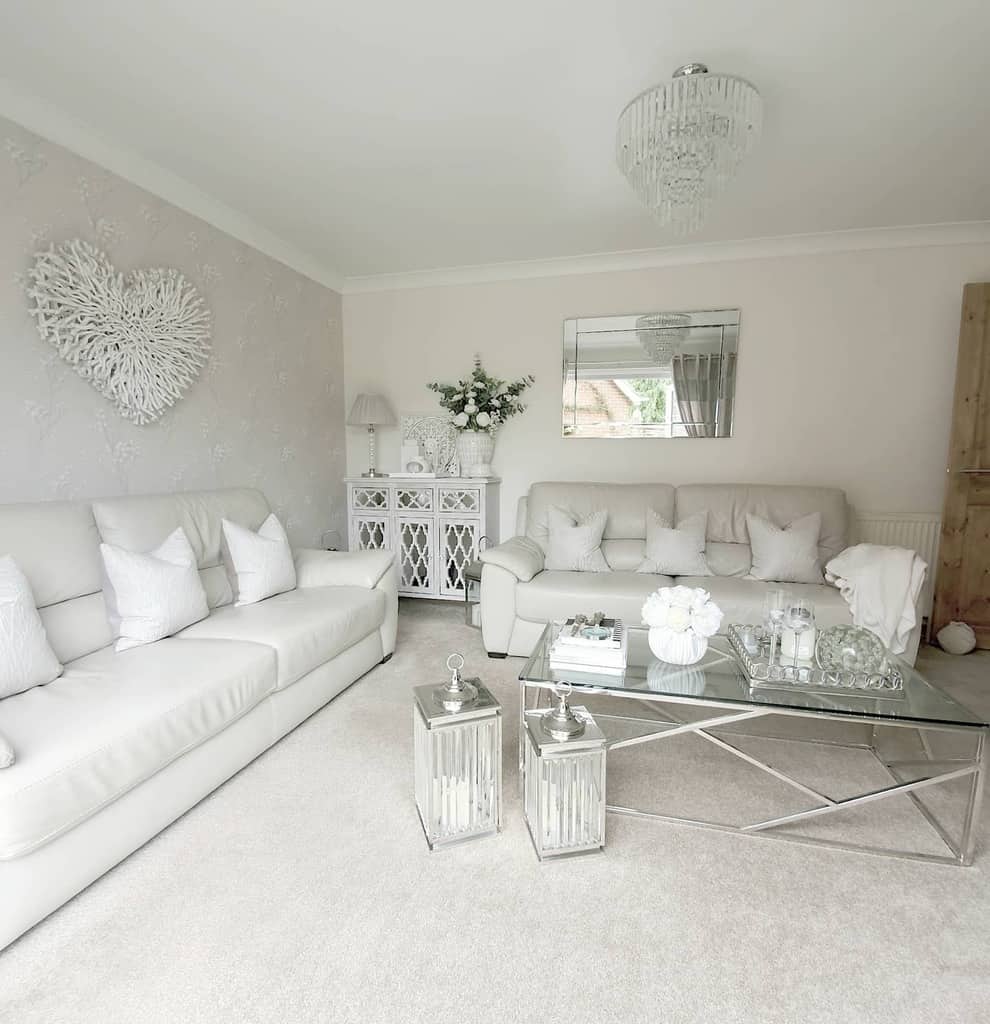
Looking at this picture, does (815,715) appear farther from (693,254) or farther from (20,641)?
(693,254)

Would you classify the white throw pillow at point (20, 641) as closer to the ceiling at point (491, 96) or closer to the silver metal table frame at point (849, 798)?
the silver metal table frame at point (849, 798)

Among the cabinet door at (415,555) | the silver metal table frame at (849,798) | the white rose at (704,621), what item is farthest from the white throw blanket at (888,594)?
the cabinet door at (415,555)

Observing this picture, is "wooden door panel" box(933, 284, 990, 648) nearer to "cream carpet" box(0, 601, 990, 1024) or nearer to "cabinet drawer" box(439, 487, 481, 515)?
"cream carpet" box(0, 601, 990, 1024)

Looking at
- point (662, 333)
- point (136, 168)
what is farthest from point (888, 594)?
point (136, 168)

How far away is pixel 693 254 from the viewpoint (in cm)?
362

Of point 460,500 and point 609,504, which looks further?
point 460,500

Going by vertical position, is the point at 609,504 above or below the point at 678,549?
above

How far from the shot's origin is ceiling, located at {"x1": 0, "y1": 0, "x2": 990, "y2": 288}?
1.71m

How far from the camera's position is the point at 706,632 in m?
1.78

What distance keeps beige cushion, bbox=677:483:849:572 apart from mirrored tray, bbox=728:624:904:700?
1431 millimetres

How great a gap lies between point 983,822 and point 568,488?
2331mm

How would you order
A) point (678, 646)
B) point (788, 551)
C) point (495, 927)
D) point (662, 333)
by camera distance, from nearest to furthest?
1. point (495, 927)
2. point (678, 646)
3. point (788, 551)
4. point (662, 333)

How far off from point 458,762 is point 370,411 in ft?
9.55

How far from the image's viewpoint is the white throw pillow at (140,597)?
2.02 m
